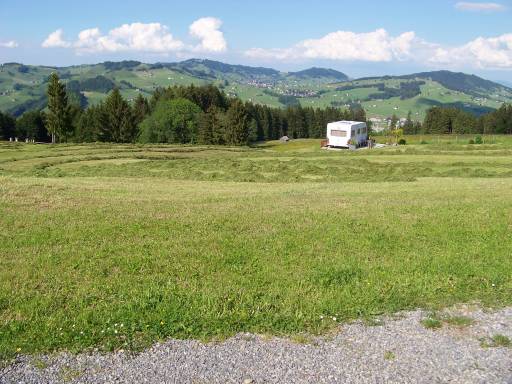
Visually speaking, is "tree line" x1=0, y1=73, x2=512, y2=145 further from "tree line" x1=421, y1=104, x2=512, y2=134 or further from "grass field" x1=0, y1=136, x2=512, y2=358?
"grass field" x1=0, y1=136, x2=512, y2=358

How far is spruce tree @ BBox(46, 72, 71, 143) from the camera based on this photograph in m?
87.1

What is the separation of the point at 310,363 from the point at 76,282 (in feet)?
17.8

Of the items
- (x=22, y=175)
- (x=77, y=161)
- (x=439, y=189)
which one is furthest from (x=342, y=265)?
(x=77, y=161)

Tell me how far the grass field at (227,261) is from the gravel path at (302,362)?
0.44m

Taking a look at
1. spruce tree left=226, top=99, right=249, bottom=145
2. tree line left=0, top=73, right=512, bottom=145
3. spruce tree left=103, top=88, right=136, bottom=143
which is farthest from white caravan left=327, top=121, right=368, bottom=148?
spruce tree left=103, top=88, right=136, bottom=143

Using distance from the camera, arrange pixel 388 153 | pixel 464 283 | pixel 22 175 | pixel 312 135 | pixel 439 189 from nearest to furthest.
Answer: pixel 464 283, pixel 439 189, pixel 22 175, pixel 388 153, pixel 312 135

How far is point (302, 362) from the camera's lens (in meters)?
7.32

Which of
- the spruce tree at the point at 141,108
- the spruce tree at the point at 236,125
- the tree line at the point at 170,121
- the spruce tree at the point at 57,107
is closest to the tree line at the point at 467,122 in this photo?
the tree line at the point at 170,121

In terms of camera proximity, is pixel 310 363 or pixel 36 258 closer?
pixel 310 363

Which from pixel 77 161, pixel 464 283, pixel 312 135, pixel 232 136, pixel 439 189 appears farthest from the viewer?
pixel 312 135

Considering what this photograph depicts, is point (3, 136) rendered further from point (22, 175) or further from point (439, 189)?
point (439, 189)

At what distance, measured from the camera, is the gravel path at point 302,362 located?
22.6 feet

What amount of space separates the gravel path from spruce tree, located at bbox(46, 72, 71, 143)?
86.9 m

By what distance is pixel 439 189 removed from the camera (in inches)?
1007
